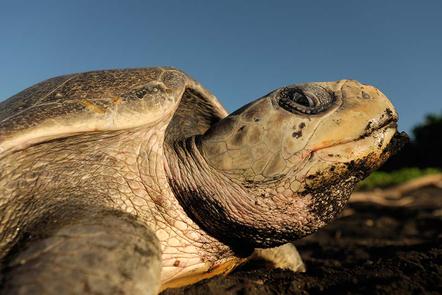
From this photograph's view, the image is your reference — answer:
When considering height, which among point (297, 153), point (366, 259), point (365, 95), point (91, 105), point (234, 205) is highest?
point (91, 105)

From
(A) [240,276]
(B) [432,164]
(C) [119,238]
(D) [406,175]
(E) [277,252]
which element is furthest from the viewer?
(B) [432,164]

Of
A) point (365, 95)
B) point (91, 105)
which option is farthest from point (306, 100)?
point (91, 105)

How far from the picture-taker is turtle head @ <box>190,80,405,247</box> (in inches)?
76.2

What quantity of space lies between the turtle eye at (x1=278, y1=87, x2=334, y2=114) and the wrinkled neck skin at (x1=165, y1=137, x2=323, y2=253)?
15.7 inches

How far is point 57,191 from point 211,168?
769mm

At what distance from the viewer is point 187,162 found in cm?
219

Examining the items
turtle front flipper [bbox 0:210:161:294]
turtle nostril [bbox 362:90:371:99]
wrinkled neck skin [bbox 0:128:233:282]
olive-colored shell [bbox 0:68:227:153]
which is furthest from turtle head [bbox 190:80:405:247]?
Answer: turtle front flipper [bbox 0:210:161:294]

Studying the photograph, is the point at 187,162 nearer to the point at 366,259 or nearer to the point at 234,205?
the point at 234,205

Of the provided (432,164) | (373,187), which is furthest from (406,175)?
(432,164)

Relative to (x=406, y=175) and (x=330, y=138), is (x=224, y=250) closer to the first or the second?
(x=330, y=138)

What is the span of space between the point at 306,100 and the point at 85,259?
4.33 ft

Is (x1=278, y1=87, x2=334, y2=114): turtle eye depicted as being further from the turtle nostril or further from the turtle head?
the turtle nostril

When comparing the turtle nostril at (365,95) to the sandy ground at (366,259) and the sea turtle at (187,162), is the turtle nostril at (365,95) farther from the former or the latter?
the sandy ground at (366,259)

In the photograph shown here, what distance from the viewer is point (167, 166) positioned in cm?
224
